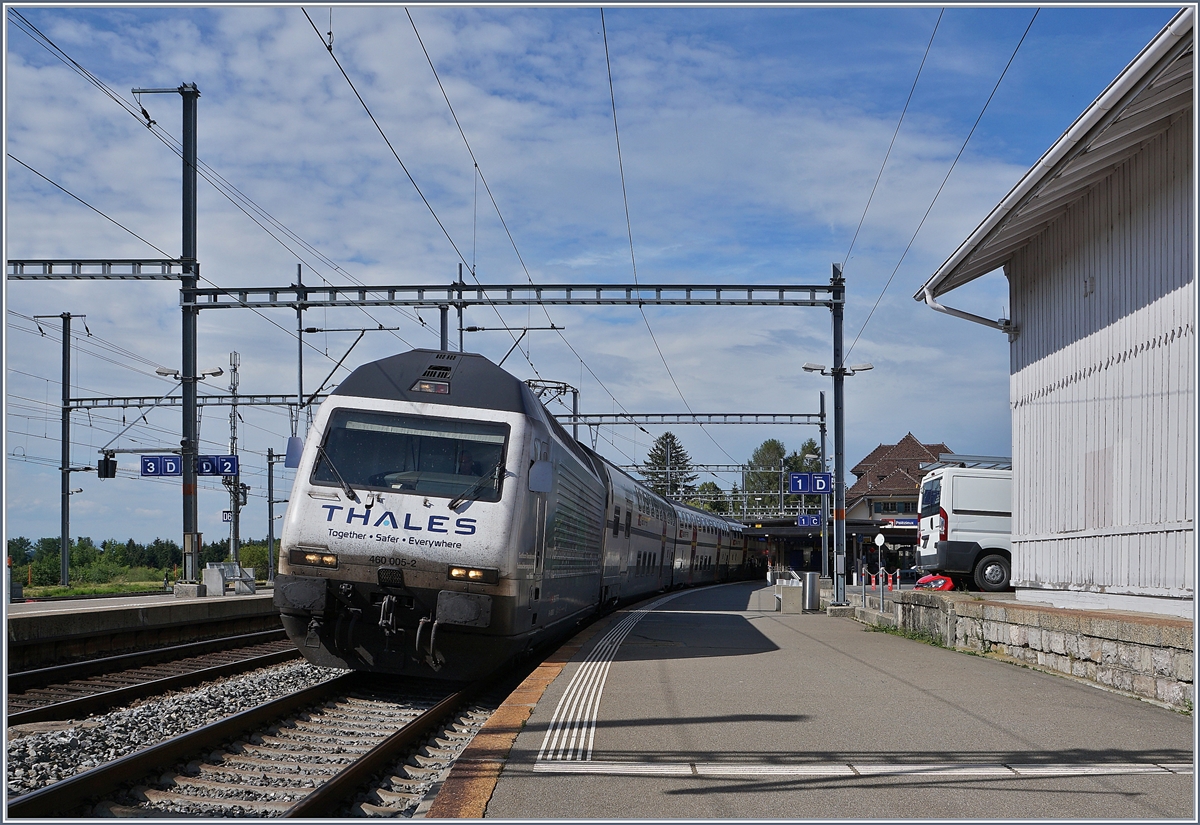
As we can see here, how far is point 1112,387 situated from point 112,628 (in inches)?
505

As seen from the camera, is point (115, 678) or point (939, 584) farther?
point (939, 584)

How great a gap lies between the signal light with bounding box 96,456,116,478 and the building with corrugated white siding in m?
27.7

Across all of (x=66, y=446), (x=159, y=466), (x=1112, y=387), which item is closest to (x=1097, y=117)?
(x=1112, y=387)

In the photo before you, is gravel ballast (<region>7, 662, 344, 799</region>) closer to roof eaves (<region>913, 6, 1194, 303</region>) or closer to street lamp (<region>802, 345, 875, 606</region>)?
roof eaves (<region>913, 6, 1194, 303</region>)

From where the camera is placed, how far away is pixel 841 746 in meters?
6.66

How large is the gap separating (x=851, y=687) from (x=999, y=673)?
1918 millimetres

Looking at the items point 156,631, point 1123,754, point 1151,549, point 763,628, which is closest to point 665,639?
point 763,628

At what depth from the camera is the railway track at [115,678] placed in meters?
9.08

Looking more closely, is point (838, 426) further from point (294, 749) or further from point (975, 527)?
point (294, 749)

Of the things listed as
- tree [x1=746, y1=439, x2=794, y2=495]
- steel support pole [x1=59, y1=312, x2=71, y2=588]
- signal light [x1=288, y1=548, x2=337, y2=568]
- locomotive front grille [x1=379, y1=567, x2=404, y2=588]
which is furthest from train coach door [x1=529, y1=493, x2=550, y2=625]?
tree [x1=746, y1=439, x2=794, y2=495]

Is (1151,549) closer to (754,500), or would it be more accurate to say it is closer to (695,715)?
(695,715)

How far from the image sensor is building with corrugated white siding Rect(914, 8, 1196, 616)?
9031mm

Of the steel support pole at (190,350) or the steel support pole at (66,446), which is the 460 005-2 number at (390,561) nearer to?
the steel support pole at (190,350)

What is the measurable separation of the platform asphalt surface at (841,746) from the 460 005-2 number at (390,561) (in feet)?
5.57
